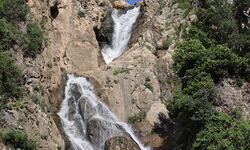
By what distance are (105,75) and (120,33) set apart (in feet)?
49.0

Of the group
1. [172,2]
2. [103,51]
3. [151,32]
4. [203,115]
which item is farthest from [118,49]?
[203,115]

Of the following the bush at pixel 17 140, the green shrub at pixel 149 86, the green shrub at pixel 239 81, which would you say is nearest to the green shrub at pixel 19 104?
the bush at pixel 17 140

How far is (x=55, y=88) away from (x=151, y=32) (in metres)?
20.0

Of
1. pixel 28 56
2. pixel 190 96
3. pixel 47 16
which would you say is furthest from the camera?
pixel 47 16

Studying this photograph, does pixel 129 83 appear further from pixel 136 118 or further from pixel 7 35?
pixel 7 35

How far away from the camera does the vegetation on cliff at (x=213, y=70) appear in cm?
1502

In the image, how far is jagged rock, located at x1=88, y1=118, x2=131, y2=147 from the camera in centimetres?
1961

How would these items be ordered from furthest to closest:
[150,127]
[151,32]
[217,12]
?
[151,32] → [150,127] → [217,12]

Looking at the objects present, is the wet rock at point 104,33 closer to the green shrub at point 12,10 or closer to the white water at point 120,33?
the white water at point 120,33

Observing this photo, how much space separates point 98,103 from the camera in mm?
24594

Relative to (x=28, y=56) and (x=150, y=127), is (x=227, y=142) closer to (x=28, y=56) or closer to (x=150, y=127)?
(x=150, y=127)

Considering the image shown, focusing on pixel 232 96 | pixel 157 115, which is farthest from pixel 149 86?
pixel 232 96

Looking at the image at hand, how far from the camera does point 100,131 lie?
20000 mm

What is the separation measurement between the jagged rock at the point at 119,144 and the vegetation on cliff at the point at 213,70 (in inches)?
193
